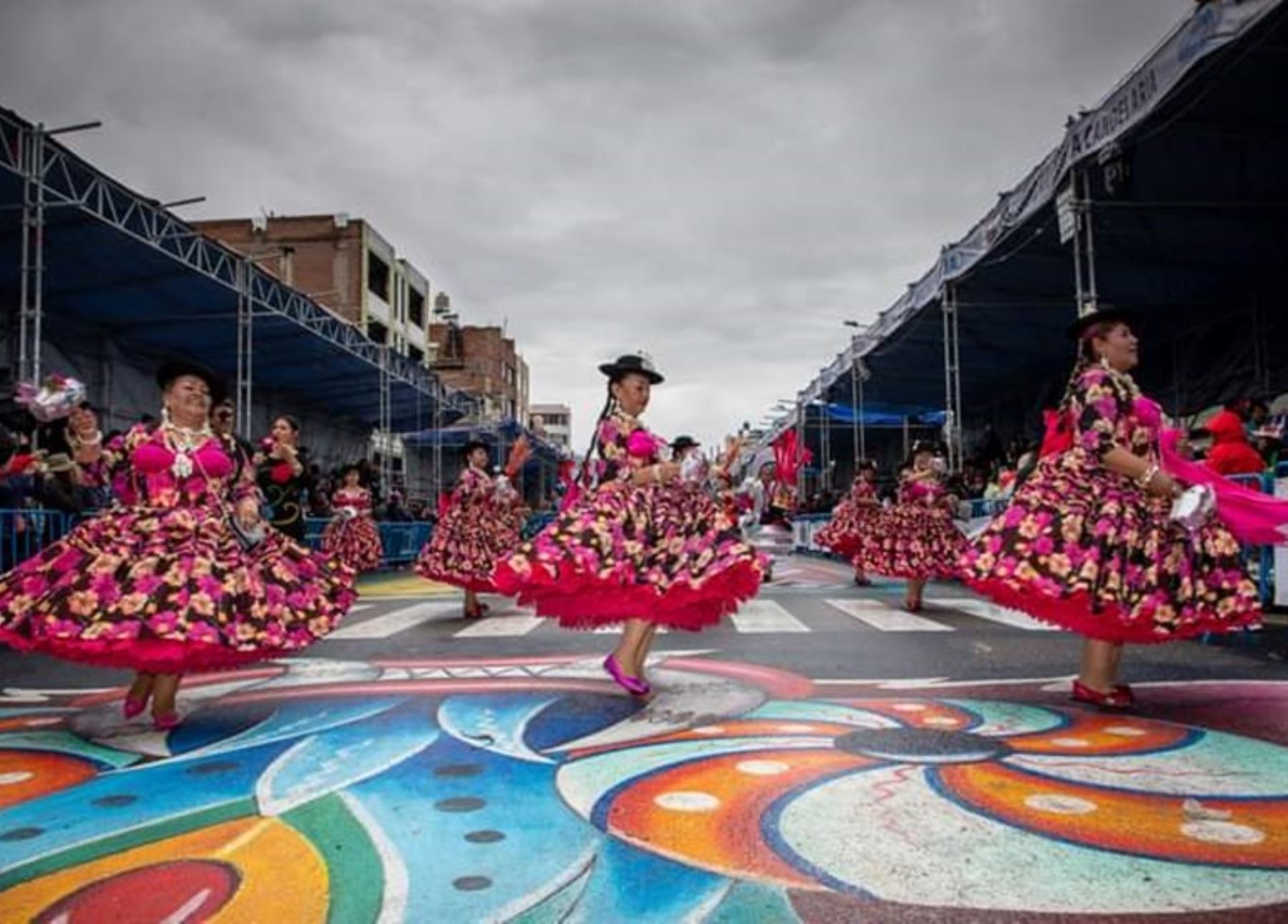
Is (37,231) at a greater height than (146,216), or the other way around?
(146,216)

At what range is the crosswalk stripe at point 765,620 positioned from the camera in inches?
316

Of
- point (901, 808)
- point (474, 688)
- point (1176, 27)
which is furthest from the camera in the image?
point (1176, 27)

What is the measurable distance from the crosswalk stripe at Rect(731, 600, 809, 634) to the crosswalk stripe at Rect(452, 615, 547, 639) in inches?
67.6

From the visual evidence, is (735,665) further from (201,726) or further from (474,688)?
Answer: (201,726)

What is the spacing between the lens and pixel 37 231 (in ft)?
36.1

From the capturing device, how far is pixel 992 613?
30.1ft

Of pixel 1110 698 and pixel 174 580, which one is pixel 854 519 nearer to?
pixel 1110 698

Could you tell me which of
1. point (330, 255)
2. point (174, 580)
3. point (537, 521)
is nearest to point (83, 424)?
point (174, 580)

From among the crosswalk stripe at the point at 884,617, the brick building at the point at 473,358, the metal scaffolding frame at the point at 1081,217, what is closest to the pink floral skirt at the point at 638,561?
the crosswalk stripe at the point at 884,617

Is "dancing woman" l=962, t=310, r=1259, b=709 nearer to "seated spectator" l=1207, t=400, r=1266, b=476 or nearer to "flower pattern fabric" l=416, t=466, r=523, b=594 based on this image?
"seated spectator" l=1207, t=400, r=1266, b=476

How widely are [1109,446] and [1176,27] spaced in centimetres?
524

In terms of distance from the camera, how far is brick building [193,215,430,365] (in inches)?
1604

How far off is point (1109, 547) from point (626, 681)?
234 cm

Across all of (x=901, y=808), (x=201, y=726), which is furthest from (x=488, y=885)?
(x=201, y=726)
